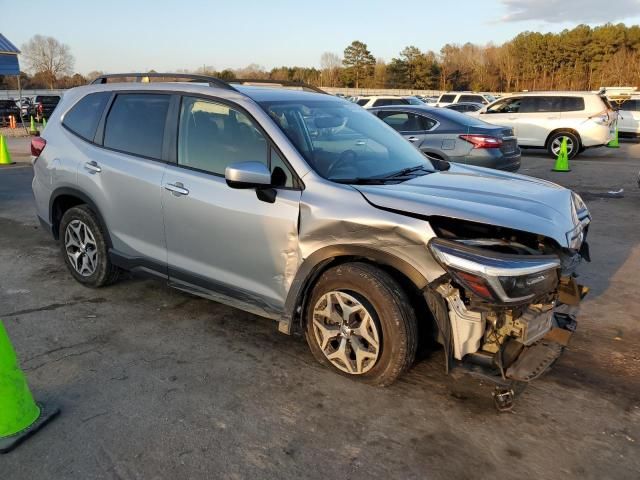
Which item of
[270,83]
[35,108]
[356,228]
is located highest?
[35,108]

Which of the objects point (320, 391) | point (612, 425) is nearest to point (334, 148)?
point (320, 391)

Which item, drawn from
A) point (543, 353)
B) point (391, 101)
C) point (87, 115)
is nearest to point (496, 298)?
point (543, 353)

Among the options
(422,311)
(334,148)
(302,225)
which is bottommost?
(422,311)

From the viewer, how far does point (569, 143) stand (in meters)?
15.8

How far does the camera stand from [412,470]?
2.61 m

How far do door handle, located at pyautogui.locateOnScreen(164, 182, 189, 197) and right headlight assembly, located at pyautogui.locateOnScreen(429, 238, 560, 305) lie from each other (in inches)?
75.3

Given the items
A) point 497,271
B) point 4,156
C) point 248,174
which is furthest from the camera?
point 4,156

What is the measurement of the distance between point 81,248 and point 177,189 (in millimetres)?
1550

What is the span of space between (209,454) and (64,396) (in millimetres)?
1101

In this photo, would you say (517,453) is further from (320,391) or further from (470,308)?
(320,391)

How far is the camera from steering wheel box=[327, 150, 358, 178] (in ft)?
11.7

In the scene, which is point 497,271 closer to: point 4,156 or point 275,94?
point 275,94

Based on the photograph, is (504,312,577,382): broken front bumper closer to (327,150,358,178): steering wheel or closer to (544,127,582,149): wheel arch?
(327,150,358,178): steering wheel

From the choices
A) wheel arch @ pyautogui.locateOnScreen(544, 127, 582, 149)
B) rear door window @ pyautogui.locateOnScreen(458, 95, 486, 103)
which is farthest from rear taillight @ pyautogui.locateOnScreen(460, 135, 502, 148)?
rear door window @ pyautogui.locateOnScreen(458, 95, 486, 103)
